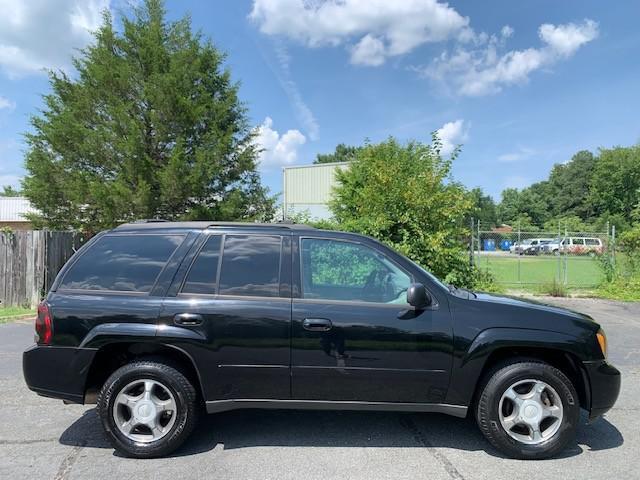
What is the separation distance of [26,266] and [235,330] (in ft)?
32.5

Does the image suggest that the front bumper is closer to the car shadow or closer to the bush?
the car shadow

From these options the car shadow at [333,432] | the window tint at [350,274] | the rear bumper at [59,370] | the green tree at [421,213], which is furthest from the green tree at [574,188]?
the rear bumper at [59,370]

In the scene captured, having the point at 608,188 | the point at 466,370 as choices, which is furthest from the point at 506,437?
the point at 608,188

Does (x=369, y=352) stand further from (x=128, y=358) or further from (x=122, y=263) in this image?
(x=122, y=263)

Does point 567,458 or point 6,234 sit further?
point 6,234

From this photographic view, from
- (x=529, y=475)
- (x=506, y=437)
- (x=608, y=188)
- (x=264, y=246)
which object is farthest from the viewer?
(x=608, y=188)

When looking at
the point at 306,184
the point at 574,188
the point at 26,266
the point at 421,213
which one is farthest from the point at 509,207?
the point at 26,266

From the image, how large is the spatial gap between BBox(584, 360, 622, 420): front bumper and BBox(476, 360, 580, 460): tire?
16 centimetres

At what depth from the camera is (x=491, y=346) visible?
12.4ft

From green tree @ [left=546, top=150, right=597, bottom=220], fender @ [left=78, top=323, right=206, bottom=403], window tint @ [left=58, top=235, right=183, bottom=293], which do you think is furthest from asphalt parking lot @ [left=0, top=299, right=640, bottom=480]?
green tree @ [left=546, top=150, right=597, bottom=220]

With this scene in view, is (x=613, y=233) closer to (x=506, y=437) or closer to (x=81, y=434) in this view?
(x=506, y=437)

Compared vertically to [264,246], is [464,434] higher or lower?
lower

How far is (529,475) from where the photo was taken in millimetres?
3506

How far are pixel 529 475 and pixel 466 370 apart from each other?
2.73 feet
